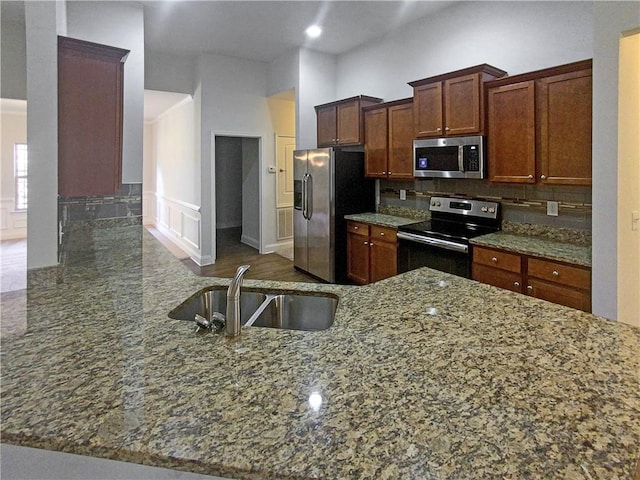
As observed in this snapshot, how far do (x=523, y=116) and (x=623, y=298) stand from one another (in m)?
1.53

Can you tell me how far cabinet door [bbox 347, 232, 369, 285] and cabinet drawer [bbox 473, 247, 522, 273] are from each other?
150 centimetres

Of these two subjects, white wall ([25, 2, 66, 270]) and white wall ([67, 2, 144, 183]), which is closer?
white wall ([25, 2, 66, 270])

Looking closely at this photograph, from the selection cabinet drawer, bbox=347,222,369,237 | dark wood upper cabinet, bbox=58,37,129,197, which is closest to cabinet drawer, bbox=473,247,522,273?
cabinet drawer, bbox=347,222,369,237

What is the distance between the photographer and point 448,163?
11.9 feet

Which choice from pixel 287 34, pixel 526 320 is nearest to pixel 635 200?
pixel 526 320

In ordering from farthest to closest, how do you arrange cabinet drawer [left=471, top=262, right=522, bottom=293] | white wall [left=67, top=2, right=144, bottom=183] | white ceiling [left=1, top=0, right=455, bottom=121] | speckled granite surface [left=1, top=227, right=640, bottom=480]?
1. white ceiling [left=1, top=0, right=455, bottom=121]
2. white wall [left=67, top=2, right=144, bottom=183]
3. cabinet drawer [left=471, top=262, right=522, bottom=293]
4. speckled granite surface [left=1, top=227, right=640, bottom=480]

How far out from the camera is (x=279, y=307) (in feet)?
5.42

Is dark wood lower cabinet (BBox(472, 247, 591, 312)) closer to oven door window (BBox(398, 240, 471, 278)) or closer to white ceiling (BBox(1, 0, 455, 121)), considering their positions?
oven door window (BBox(398, 240, 471, 278))

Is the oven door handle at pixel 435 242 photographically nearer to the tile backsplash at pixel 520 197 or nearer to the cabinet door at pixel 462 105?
the tile backsplash at pixel 520 197

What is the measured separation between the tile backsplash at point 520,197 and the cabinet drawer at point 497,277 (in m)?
0.70

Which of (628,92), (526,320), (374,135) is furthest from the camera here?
(374,135)

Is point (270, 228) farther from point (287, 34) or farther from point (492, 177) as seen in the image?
point (492, 177)

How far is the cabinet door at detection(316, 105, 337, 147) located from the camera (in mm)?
5141

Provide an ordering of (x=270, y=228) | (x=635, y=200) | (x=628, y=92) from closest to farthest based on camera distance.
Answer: (x=628, y=92) < (x=635, y=200) < (x=270, y=228)
